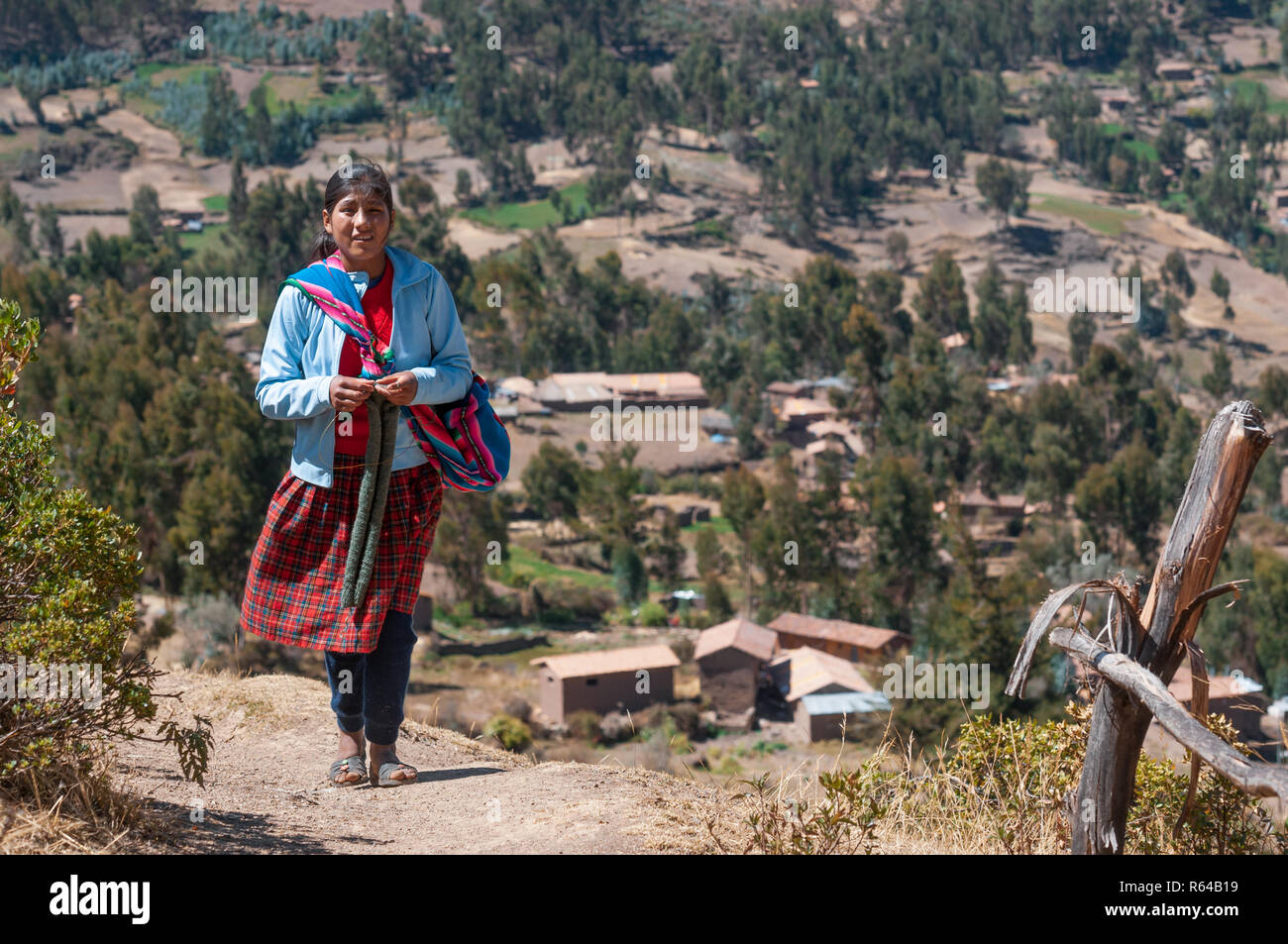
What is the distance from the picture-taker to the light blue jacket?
3.81m

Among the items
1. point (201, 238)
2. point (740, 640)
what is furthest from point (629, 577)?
point (201, 238)

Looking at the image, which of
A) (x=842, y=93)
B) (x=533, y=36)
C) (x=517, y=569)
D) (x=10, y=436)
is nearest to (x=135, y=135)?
(x=533, y=36)

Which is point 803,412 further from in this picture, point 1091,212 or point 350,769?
point 350,769

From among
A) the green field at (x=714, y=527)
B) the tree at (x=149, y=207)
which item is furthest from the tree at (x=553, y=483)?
the tree at (x=149, y=207)

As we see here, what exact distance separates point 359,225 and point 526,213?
80.6 m

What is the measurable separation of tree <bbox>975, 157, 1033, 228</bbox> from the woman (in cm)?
8164

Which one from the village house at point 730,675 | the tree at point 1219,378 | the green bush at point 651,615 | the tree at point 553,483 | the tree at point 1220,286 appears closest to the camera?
the village house at point 730,675

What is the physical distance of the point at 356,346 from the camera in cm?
389

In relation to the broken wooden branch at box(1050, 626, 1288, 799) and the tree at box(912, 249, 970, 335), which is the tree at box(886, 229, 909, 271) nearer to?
the tree at box(912, 249, 970, 335)

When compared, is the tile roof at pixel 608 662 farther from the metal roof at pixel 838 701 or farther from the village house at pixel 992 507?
the village house at pixel 992 507

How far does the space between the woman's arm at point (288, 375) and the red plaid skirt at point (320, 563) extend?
0.84 feet

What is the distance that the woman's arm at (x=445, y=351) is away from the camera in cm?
383

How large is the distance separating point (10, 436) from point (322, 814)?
4.51ft
